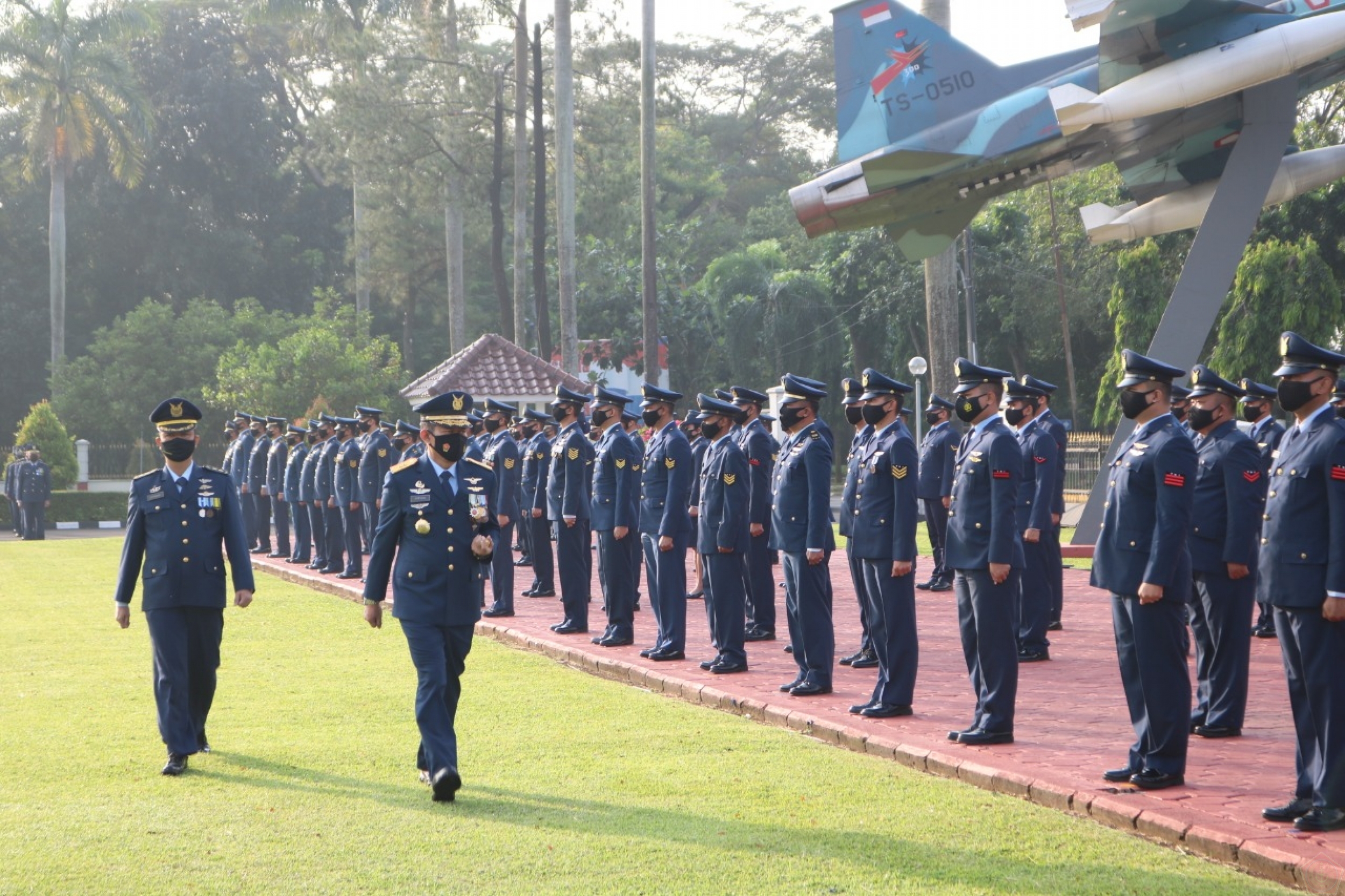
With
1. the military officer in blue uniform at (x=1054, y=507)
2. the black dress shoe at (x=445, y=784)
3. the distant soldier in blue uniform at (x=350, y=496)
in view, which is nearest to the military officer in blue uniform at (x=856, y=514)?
the military officer in blue uniform at (x=1054, y=507)

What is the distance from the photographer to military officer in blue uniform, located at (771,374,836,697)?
9.23 metres

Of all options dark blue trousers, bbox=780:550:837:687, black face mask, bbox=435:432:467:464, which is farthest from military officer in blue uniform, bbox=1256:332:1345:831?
black face mask, bbox=435:432:467:464

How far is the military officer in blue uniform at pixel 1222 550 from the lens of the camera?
794cm

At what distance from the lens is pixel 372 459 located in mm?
17781

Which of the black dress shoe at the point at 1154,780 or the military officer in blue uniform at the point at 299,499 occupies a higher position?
the military officer in blue uniform at the point at 299,499

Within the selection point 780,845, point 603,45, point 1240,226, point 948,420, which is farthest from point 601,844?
point 603,45

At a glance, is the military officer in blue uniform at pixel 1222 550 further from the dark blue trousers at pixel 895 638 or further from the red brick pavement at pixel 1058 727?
the dark blue trousers at pixel 895 638

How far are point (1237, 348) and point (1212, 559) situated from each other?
2006 cm

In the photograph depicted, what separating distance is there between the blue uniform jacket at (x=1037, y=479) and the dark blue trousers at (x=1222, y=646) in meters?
2.70

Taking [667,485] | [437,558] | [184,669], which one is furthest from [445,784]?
[667,485]

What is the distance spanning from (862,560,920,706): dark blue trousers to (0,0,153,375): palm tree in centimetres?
4162

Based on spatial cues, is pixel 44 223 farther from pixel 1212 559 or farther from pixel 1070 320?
pixel 1212 559

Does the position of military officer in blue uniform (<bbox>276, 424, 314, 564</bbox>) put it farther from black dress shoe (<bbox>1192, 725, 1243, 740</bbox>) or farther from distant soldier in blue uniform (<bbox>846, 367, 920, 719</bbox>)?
black dress shoe (<bbox>1192, 725, 1243, 740</bbox>)

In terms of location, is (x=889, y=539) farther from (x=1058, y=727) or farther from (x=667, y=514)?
(x=667, y=514)
